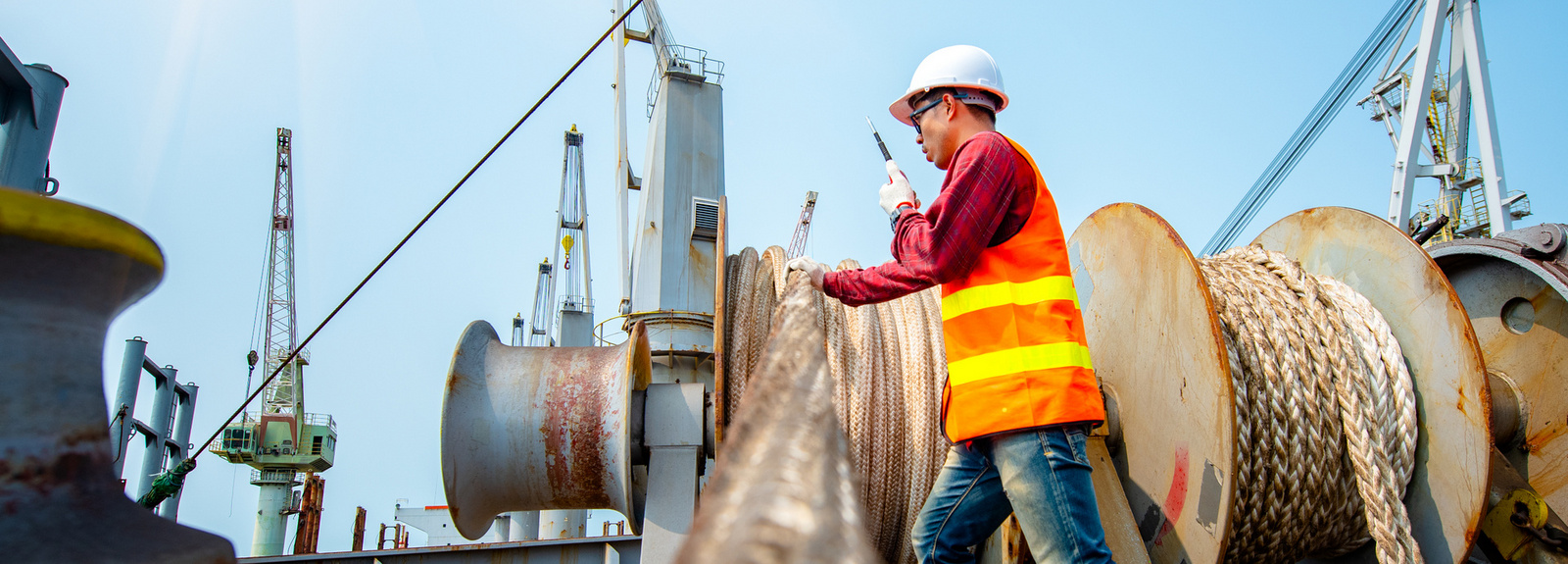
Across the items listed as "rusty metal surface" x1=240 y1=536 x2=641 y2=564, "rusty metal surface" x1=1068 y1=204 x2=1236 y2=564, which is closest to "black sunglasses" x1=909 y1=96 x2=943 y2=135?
"rusty metal surface" x1=1068 y1=204 x2=1236 y2=564

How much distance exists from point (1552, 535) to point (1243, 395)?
1.11 meters

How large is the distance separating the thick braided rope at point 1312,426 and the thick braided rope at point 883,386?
3.04 feet

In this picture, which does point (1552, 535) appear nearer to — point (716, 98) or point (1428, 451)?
point (1428, 451)

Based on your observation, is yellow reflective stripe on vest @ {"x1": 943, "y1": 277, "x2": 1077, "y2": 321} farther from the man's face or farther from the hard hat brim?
the hard hat brim

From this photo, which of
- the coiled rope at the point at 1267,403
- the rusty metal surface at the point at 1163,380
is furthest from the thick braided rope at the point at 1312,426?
the rusty metal surface at the point at 1163,380

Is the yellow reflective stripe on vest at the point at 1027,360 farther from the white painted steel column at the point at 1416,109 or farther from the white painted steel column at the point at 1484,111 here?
the white painted steel column at the point at 1484,111

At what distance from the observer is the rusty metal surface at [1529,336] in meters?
2.73

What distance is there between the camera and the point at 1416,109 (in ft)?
37.2

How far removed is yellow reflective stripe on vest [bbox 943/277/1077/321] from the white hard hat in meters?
0.61

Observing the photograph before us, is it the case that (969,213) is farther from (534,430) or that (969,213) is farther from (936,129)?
(534,430)

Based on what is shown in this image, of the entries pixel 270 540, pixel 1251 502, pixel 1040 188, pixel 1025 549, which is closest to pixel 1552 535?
pixel 1251 502

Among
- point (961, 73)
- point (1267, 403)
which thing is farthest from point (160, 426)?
point (1267, 403)

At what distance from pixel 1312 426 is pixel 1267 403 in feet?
0.50

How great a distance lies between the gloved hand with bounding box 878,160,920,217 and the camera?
2527mm
